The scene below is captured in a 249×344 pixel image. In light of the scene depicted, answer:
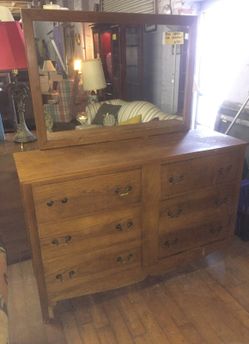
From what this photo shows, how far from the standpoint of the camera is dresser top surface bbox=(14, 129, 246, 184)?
4.13 feet

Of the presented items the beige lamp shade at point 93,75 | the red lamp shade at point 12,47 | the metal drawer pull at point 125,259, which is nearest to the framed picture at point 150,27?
the beige lamp shade at point 93,75

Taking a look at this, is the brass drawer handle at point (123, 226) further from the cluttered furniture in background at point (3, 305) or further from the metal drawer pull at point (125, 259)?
the cluttered furniture in background at point (3, 305)

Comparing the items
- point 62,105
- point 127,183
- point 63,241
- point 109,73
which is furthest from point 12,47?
point 63,241

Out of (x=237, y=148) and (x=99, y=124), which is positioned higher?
(x=99, y=124)

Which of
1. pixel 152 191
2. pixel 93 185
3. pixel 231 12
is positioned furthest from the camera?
pixel 231 12

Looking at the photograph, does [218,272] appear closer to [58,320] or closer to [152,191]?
[152,191]

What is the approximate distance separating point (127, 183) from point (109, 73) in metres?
0.63

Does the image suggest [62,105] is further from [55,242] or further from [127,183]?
[55,242]

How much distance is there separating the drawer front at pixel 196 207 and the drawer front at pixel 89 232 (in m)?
0.17

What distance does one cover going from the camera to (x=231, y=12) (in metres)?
2.18

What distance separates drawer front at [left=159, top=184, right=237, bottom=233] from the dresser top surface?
9.8 inches

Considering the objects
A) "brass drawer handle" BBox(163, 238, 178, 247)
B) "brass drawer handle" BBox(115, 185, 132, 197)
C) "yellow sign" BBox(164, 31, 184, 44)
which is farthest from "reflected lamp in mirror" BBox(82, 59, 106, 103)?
"brass drawer handle" BBox(163, 238, 178, 247)

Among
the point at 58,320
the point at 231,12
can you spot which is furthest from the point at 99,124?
the point at 231,12

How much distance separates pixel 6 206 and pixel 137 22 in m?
1.30
